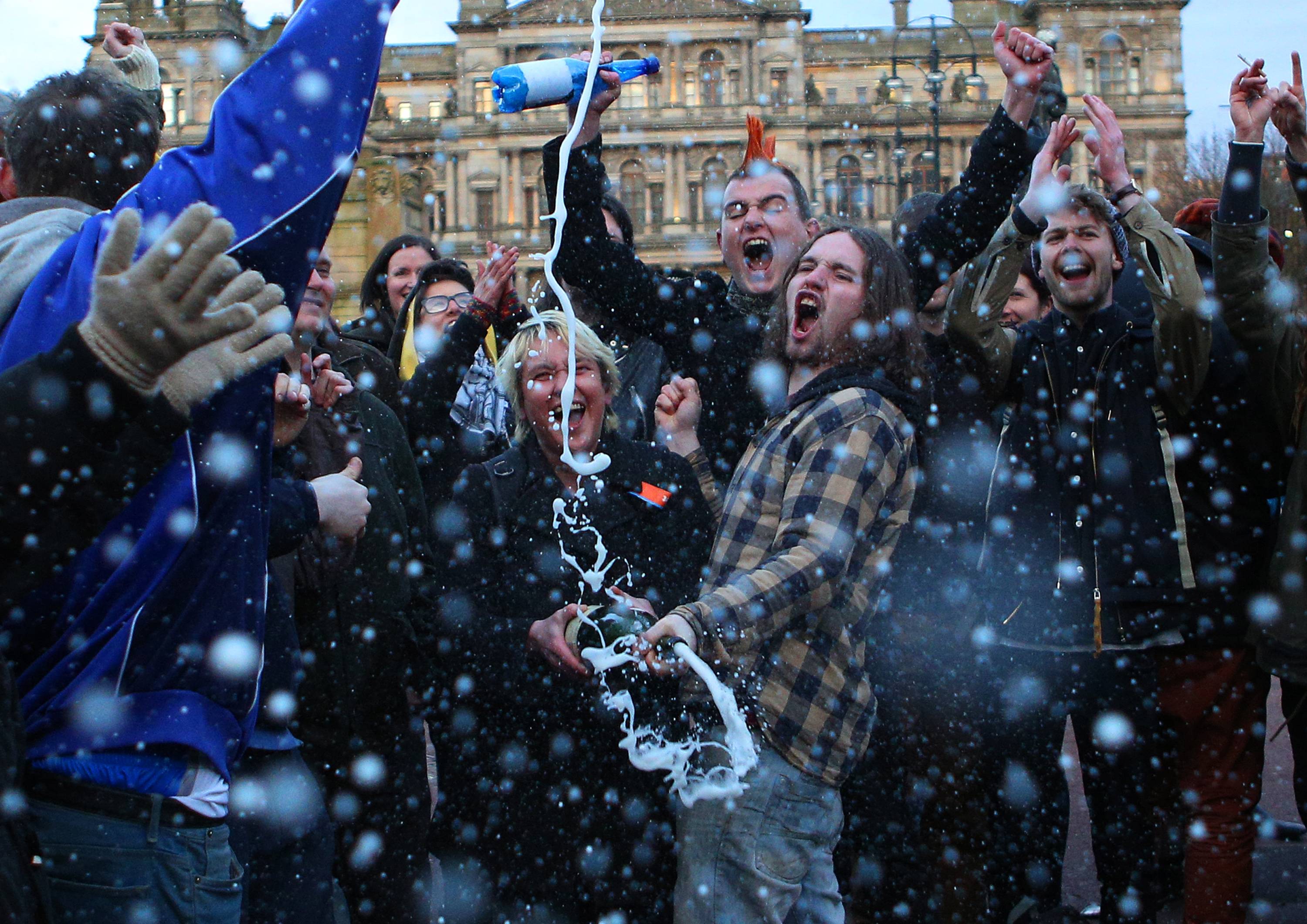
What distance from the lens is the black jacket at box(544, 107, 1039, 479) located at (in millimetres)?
3402

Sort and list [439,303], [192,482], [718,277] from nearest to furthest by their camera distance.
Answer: [192,482], [718,277], [439,303]

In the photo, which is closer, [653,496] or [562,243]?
[653,496]

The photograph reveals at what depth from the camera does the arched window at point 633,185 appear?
183 feet

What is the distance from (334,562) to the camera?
3.31 m

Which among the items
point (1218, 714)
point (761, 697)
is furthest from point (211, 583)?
point (1218, 714)

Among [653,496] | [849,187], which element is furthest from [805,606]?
[849,187]

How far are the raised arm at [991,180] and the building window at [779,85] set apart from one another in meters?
55.7

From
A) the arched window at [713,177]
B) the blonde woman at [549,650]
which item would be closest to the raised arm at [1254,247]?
the blonde woman at [549,650]

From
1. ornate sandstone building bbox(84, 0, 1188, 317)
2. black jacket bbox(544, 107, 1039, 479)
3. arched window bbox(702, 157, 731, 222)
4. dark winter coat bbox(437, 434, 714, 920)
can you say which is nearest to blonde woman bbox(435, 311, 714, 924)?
dark winter coat bbox(437, 434, 714, 920)

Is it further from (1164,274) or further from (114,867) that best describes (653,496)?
(114,867)

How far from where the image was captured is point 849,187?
53.3 metres

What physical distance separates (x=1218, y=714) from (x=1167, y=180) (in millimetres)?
38844

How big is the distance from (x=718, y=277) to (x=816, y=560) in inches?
64.0

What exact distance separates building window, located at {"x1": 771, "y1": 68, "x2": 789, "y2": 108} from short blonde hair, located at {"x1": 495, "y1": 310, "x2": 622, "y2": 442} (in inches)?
2202
